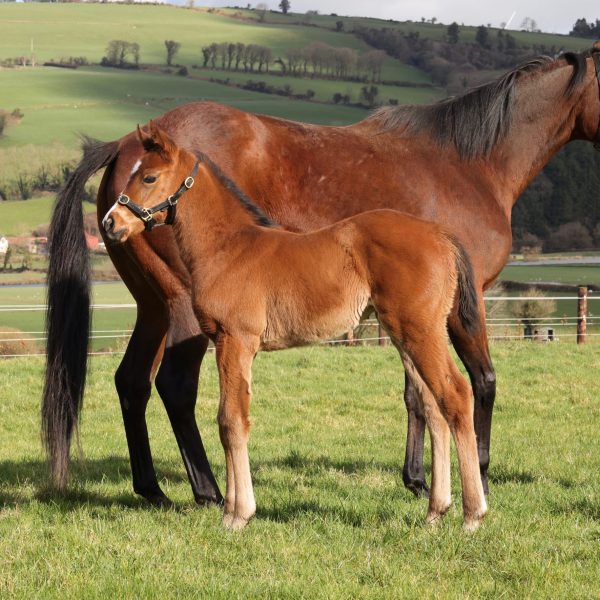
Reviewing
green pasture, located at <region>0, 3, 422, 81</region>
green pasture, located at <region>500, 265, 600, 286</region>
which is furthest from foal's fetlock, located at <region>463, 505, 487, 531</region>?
green pasture, located at <region>0, 3, 422, 81</region>

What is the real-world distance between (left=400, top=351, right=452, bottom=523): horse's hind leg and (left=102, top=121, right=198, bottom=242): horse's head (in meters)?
1.44

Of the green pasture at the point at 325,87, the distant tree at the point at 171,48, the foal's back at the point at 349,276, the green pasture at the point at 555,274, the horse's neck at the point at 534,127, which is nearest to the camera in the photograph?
the foal's back at the point at 349,276

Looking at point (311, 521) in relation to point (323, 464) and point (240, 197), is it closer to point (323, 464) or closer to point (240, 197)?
point (240, 197)

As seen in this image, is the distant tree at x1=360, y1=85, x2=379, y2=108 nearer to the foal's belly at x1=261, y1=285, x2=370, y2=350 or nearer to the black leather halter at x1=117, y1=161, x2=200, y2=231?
the black leather halter at x1=117, y1=161, x2=200, y2=231

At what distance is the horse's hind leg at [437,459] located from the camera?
181 inches

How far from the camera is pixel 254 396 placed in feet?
35.3

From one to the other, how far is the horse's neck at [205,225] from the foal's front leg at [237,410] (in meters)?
0.48

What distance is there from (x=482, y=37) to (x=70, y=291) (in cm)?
11883

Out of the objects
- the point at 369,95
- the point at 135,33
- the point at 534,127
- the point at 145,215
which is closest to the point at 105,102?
the point at 369,95

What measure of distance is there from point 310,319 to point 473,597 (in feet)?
5.01

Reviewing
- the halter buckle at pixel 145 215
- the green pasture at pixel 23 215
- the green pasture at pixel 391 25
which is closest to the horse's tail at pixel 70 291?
the halter buckle at pixel 145 215

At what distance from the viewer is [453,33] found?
119 m

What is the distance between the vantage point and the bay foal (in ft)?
14.4

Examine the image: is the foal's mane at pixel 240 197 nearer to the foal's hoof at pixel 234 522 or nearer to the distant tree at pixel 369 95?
the foal's hoof at pixel 234 522
